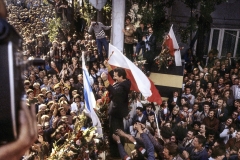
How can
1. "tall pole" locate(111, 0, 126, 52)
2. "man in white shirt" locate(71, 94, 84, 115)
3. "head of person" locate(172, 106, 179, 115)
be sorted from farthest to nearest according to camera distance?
"tall pole" locate(111, 0, 126, 52)
"head of person" locate(172, 106, 179, 115)
"man in white shirt" locate(71, 94, 84, 115)

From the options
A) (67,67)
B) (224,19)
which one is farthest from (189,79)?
(224,19)

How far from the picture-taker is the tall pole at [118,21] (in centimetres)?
1035

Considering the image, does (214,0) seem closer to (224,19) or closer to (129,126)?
(224,19)

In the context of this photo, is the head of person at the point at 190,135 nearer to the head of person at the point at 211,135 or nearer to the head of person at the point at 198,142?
the head of person at the point at 198,142

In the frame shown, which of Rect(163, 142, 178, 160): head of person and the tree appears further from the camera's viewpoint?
the tree

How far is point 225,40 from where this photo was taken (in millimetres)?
15227

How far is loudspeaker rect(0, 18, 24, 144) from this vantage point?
112 centimetres

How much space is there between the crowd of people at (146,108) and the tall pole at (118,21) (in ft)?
1.50

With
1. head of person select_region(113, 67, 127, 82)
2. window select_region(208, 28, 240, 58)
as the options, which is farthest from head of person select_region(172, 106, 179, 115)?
window select_region(208, 28, 240, 58)

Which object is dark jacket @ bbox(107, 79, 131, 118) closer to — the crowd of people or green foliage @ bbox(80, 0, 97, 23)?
the crowd of people

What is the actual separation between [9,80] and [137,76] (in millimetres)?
4706

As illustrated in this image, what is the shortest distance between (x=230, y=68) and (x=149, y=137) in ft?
19.5

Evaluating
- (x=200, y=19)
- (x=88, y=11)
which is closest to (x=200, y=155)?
(x=200, y=19)

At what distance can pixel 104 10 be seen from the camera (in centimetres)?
1628
